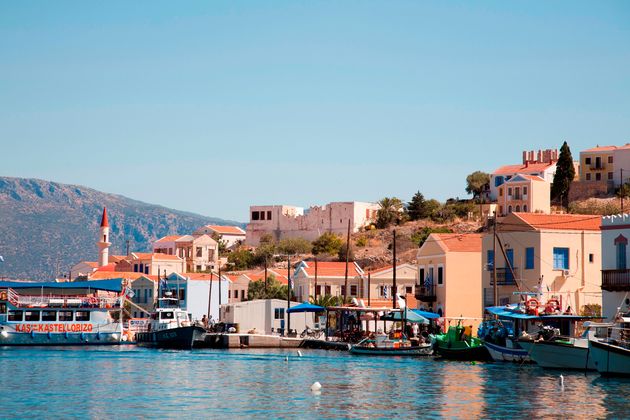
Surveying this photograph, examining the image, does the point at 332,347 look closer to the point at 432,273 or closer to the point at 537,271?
the point at 432,273

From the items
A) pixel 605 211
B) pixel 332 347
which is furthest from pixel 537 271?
pixel 605 211

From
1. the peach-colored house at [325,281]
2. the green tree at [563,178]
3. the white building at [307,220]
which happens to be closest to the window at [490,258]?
the peach-colored house at [325,281]

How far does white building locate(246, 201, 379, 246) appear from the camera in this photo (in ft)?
539

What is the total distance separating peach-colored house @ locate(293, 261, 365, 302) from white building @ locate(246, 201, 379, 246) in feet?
154

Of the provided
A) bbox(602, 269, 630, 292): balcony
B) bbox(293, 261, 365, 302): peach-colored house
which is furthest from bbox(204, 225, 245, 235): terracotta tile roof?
bbox(602, 269, 630, 292): balcony

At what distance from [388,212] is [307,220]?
12446 millimetres

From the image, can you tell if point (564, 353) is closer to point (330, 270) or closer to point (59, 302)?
point (59, 302)

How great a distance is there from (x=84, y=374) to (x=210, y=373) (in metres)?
6.04

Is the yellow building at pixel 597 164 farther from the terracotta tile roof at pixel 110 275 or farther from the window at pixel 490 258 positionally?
the window at pixel 490 258

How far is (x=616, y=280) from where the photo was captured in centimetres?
5497

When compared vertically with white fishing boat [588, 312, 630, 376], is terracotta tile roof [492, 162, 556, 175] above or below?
above

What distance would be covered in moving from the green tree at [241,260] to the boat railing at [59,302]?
212 ft

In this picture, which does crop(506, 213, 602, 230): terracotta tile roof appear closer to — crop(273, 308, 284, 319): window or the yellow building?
crop(273, 308, 284, 319): window

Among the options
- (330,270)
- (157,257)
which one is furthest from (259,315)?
(157,257)
